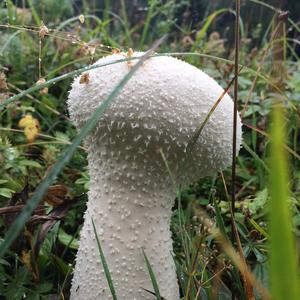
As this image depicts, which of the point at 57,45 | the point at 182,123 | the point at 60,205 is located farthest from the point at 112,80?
the point at 57,45

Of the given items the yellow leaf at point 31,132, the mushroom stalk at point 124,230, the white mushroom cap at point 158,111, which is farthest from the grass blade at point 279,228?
the yellow leaf at point 31,132

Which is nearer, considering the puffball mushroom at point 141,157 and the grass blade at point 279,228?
the grass blade at point 279,228

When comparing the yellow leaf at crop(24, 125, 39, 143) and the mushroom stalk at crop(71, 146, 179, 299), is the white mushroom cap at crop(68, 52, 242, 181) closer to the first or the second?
the mushroom stalk at crop(71, 146, 179, 299)

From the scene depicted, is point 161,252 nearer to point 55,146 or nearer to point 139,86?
point 139,86

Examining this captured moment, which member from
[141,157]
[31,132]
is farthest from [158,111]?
[31,132]

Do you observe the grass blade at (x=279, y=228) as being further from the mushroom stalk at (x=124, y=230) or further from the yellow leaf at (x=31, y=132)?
the yellow leaf at (x=31, y=132)

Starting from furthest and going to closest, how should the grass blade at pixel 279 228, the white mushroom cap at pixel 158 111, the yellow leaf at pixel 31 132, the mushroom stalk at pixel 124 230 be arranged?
1. the yellow leaf at pixel 31 132
2. the mushroom stalk at pixel 124 230
3. the white mushroom cap at pixel 158 111
4. the grass blade at pixel 279 228

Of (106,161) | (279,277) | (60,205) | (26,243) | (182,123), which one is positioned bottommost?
(26,243)
